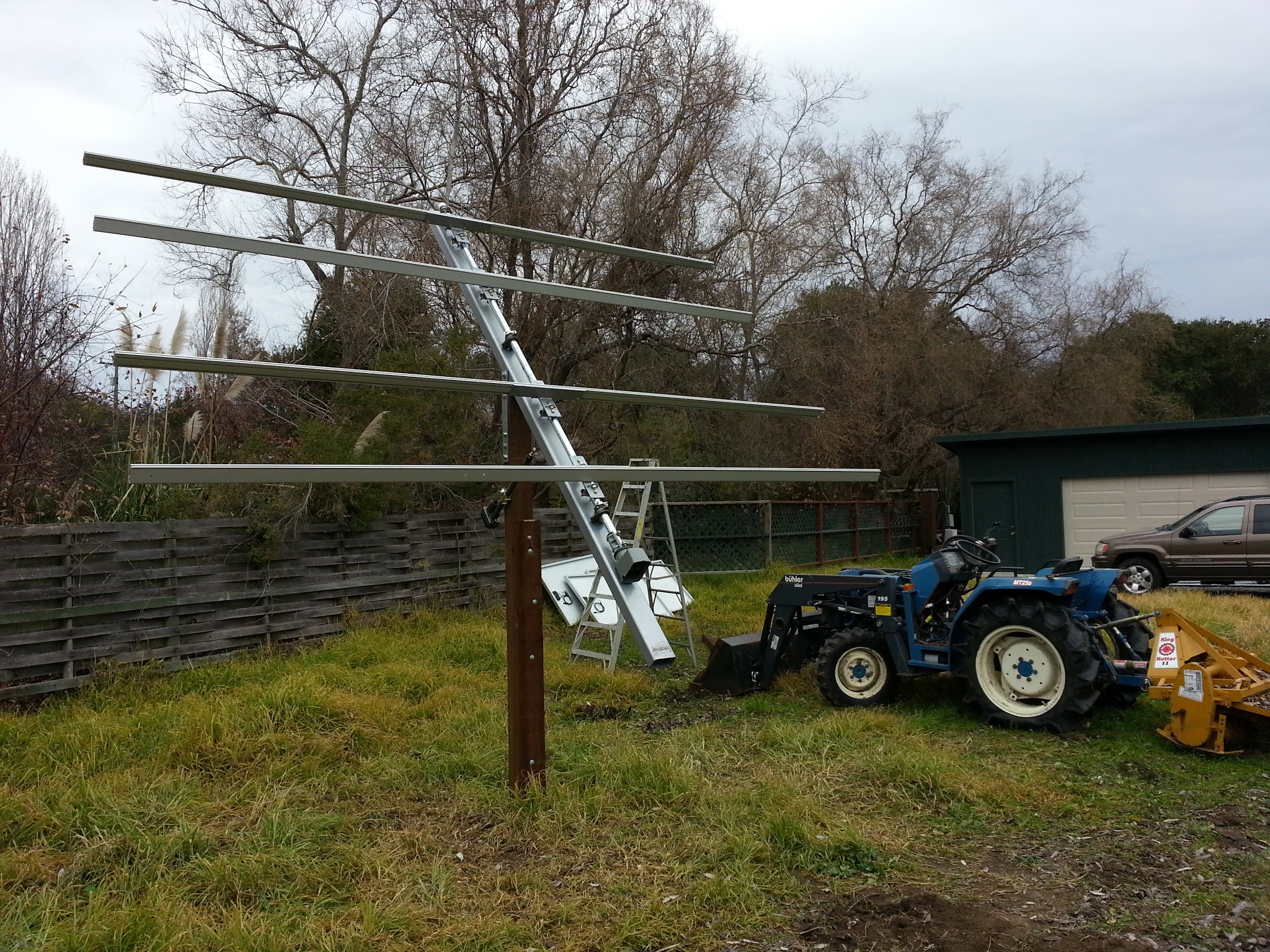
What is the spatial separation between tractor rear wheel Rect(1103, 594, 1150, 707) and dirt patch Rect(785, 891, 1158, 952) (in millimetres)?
3398

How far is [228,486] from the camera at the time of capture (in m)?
8.65

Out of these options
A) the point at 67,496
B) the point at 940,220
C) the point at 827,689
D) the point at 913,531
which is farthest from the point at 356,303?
the point at 940,220

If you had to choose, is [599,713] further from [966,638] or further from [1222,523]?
[1222,523]

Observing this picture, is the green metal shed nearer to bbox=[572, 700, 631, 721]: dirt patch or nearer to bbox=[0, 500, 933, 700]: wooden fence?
bbox=[0, 500, 933, 700]: wooden fence

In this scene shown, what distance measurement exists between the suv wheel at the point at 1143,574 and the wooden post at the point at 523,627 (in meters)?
11.8

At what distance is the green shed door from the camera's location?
17828 mm

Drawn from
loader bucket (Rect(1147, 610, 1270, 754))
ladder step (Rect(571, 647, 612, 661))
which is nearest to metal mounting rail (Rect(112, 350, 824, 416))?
loader bucket (Rect(1147, 610, 1270, 754))

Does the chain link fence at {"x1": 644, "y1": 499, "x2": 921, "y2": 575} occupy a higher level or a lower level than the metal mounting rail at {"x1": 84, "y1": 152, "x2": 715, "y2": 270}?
lower

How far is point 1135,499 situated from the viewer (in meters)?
16.7

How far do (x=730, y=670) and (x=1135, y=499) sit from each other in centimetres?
1212

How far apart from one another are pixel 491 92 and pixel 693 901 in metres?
10.8

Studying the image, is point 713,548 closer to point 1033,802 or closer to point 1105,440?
point 1105,440

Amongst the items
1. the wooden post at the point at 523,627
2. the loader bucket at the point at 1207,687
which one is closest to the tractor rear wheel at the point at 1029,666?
the loader bucket at the point at 1207,687

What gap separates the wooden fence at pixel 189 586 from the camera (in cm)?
648
